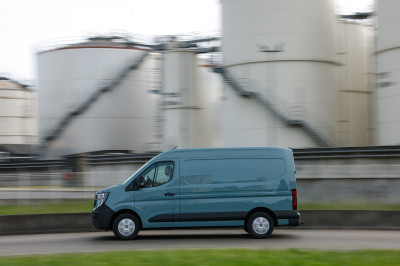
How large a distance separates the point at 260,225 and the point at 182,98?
2785 cm

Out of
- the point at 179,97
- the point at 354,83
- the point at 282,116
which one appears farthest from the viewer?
the point at 179,97

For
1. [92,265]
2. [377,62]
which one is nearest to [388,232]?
[92,265]

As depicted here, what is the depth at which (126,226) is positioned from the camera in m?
16.1

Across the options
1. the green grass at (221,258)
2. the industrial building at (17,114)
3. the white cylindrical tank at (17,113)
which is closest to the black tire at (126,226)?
the green grass at (221,258)

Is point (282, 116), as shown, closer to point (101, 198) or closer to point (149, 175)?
point (149, 175)

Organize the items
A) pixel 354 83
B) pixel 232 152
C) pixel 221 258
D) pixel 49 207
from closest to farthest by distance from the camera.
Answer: pixel 221 258 < pixel 232 152 < pixel 49 207 < pixel 354 83

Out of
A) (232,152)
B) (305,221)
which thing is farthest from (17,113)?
(232,152)

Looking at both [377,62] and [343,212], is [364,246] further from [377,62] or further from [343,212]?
[377,62]

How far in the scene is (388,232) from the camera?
58.8 feet

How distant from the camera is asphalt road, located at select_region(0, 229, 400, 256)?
46.8 feet

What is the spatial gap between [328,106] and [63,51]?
2094cm

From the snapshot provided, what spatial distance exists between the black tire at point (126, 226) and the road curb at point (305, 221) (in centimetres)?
314

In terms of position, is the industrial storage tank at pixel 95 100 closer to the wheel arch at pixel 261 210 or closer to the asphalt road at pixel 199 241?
the asphalt road at pixel 199 241

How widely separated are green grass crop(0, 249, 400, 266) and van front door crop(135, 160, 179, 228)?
369 centimetres
